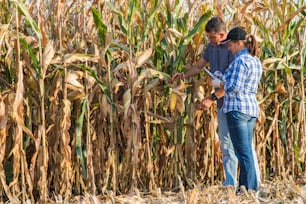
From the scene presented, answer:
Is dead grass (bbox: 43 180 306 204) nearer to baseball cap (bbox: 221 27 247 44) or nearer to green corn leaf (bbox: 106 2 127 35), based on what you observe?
baseball cap (bbox: 221 27 247 44)

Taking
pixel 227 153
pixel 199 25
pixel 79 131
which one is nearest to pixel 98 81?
pixel 79 131

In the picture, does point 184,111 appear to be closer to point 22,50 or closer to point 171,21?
point 171,21

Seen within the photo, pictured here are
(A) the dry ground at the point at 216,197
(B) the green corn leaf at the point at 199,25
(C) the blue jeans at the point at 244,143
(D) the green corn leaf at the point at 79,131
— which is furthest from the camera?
(B) the green corn leaf at the point at 199,25

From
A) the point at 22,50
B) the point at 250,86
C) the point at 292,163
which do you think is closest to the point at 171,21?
the point at 250,86

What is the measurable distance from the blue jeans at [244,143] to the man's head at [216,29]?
1.99 ft

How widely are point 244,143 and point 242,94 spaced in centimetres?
37

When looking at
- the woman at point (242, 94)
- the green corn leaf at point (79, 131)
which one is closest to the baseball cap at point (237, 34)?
the woman at point (242, 94)

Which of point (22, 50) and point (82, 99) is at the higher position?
point (22, 50)

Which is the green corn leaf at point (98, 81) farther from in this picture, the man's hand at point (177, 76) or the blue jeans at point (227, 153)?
the blue jeans at point (227, 153)

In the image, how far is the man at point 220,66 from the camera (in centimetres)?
458

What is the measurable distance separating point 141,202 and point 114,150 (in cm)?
60

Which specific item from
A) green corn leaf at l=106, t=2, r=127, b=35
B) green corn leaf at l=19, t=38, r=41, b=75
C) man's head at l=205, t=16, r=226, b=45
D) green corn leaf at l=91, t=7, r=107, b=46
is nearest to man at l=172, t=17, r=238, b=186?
man's head at l=205, t=16, r=226, b=45

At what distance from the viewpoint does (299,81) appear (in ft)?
18.2

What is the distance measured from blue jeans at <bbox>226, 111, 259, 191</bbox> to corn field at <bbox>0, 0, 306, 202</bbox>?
1.61 ft
